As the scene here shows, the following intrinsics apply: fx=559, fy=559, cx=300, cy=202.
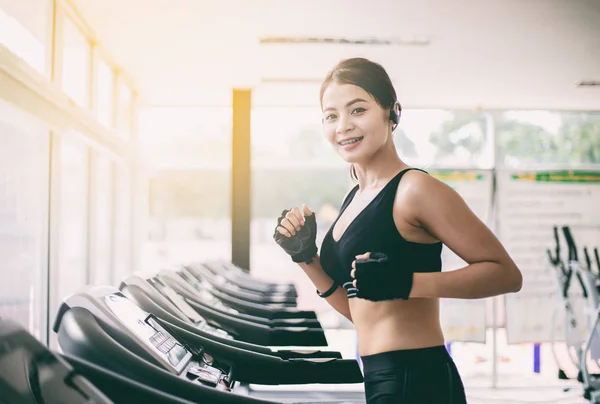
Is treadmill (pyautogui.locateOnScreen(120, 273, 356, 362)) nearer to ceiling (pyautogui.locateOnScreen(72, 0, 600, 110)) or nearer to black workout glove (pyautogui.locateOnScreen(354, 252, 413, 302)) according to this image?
black workout glove (pyautogui.locateOnScreen(354, 252, 413, 302))

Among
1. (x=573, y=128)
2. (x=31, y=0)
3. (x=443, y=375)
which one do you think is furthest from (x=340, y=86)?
(x=573, y=128)

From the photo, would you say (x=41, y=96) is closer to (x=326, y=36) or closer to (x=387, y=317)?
(x=326, y=36)

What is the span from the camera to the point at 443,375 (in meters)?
1.23

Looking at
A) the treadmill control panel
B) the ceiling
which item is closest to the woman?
the treadmill control panel

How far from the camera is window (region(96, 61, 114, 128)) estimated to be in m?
4.54

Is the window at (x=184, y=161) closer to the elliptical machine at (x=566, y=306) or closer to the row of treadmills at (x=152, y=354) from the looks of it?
the elliptical machine at (x=566, y=306)

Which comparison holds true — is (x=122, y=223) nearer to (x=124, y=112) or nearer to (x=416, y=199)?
(x=124, y=112)

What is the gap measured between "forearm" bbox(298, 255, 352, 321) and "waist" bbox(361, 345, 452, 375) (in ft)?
0.90

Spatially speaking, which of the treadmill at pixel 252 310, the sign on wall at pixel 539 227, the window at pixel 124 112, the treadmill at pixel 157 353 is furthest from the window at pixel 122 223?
the treadmill at pixel 157 353

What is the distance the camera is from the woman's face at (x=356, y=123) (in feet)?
4.15

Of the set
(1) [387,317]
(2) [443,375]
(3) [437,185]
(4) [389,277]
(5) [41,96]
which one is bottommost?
(2) [443,375]

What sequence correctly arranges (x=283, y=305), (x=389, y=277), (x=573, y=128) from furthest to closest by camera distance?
(x=573, y=128)
(x=283, y=305)
(x=389, y=277)

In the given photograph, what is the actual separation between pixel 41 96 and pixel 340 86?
7.08 feet

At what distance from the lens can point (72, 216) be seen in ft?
13.1
